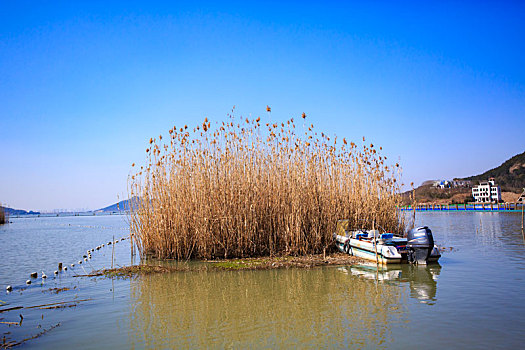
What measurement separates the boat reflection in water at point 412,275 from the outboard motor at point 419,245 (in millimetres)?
198

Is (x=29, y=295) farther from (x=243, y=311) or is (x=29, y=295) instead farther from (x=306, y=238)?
(x=306, y=238)

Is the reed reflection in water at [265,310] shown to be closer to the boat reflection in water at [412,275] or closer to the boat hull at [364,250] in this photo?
the boat reflection in water at [412,275]

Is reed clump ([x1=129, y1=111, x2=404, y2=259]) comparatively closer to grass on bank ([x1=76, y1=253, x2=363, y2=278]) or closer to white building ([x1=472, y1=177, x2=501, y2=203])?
grass on bank ([x1=76, y1=253, x2=363, y2=278])

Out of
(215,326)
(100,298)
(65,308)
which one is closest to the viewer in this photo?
(215,326)

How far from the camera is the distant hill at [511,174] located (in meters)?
68.9

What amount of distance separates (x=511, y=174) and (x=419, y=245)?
82.5 metres

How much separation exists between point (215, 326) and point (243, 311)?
79cm

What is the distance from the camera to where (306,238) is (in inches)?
454

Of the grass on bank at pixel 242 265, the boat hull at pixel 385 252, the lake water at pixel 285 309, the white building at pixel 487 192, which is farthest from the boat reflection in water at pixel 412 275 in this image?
the white building at pixel 487 192

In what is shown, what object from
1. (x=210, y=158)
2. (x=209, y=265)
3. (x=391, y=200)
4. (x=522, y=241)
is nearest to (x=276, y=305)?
(x=209, y=265)

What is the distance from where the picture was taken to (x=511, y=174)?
78438 millimetres

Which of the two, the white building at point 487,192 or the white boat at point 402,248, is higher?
the white building at point 487,192

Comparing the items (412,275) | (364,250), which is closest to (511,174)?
(364,250)

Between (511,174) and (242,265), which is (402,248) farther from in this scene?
(511,174)
